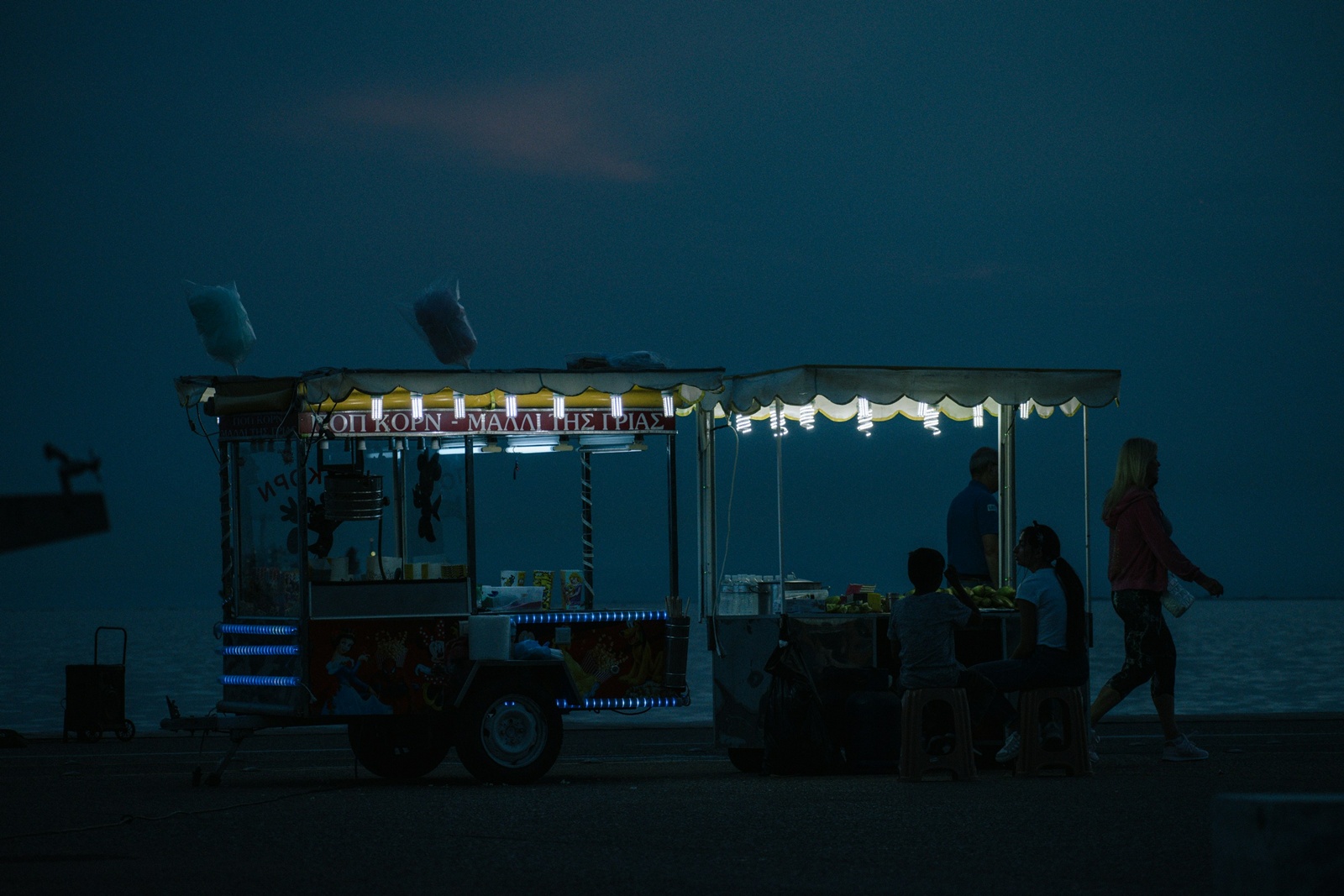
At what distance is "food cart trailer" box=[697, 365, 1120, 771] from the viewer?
12516 millimetres

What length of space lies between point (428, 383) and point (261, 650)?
2.35m

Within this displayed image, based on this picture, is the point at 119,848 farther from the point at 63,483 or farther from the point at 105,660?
the point at 105,660

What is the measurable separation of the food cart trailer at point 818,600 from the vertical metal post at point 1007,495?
133cm

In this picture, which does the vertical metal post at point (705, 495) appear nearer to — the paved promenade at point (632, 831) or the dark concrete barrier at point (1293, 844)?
the paved promenade at point (632, 831)

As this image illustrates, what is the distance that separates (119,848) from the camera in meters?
8.64

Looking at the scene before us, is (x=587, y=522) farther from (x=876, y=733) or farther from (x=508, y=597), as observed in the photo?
(x=876, y=733)

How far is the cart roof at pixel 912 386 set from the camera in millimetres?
12461

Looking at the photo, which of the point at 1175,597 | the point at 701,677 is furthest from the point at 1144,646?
the point at 701,677

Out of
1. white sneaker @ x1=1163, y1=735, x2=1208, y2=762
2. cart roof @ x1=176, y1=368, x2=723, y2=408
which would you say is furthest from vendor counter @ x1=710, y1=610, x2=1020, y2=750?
cart roof @ x1=176, y1=368, x2=723, y2=408

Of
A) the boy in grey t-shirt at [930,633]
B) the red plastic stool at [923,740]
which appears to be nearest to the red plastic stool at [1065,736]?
the boy in grey t-shirt at [930,633]

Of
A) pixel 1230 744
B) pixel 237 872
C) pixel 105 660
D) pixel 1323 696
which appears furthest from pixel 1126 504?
pixel 105 660

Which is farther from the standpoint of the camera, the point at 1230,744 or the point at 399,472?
the point at 1230,744

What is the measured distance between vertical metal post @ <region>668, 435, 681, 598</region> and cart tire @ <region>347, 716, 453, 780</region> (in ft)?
6.99

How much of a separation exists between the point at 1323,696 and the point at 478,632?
2285 centimetres
